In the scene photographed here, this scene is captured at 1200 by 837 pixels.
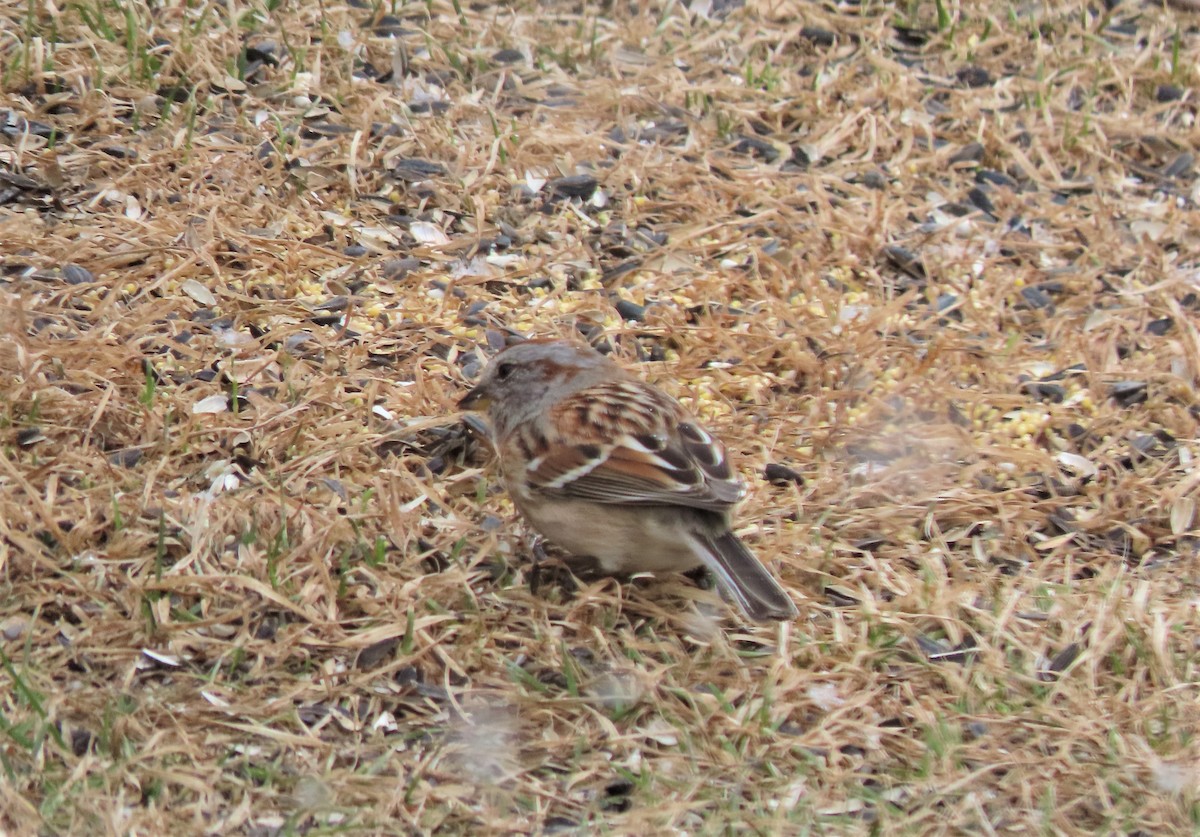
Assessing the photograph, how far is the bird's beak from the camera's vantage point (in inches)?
163

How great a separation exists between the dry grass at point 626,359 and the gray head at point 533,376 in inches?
9.4

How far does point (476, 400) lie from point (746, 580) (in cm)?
95

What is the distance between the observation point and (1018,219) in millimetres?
5457

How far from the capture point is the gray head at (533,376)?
4.02 m

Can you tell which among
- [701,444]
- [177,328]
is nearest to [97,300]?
[177,328]

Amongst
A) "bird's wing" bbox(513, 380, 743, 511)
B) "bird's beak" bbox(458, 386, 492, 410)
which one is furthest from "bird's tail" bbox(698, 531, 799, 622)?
"bird's beak" bbox(458, 386, 492, 410)

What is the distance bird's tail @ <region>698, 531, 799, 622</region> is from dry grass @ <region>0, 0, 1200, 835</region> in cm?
17

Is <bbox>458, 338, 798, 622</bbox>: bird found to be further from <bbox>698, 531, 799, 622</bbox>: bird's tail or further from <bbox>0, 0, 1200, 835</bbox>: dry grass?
<bbox>0, 0, 1200, 835</bbox>: dry grass

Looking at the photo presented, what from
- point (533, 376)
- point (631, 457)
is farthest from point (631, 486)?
point (533, 376)

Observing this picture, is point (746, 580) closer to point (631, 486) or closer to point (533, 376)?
point (631, 486)

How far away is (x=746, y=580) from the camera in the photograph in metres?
3.58

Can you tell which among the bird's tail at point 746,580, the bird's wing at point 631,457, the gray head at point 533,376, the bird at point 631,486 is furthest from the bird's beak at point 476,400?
the bird's tail at point 746,580

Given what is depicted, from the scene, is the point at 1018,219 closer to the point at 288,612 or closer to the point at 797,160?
the point at 797,160

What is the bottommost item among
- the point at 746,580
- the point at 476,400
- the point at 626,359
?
the point at 626,359
